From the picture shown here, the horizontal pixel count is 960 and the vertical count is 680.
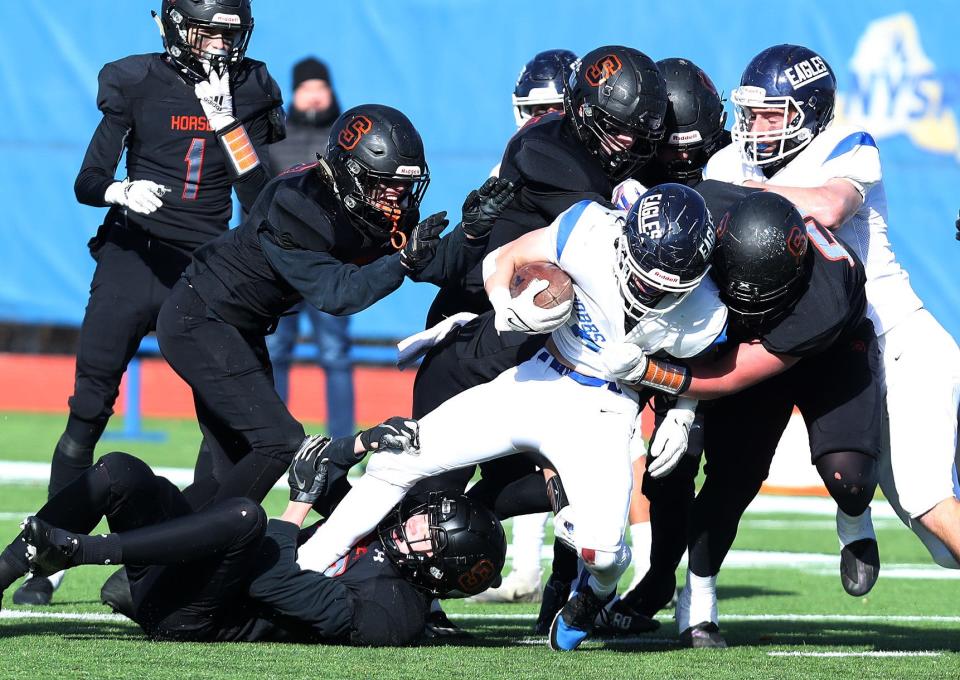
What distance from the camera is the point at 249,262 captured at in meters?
Result: 4.55

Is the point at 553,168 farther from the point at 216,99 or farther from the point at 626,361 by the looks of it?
the point at 216,99

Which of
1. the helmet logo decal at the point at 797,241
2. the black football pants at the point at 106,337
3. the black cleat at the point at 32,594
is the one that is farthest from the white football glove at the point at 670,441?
the black cleat at the point at 32,594

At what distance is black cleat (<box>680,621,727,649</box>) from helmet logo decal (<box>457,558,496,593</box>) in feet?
2.34

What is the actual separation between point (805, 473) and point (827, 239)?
5.63 meters

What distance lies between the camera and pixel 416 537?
13.7ft

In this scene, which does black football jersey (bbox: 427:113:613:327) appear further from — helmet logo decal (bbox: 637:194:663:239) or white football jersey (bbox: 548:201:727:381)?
helmet logo decal (bbox: 637:194:663:239)

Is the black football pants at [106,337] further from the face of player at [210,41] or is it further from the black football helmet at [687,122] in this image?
the black football helmet at [687,122]

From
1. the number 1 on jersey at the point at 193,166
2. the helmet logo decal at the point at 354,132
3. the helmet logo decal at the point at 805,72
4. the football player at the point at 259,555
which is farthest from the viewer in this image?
the number 1 on jersey at the point at 193,166

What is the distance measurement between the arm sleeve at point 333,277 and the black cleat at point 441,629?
997 millimetres

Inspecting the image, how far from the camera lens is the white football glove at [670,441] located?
4.17 metres

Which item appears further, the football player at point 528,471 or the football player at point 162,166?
the football player at point 162,166

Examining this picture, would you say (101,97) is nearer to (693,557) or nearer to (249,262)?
(249,262)

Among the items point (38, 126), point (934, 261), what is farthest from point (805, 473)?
point (38, 126)

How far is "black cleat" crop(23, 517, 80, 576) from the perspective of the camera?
3688 mm
